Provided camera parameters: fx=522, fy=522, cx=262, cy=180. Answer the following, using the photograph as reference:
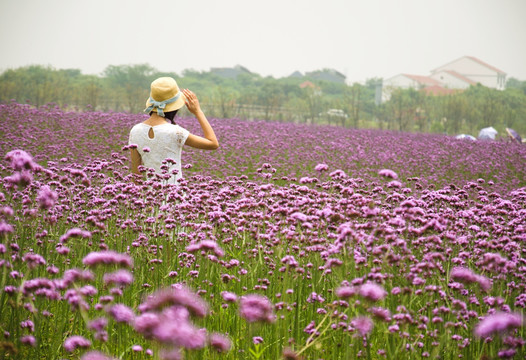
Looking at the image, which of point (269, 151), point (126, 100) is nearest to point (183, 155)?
A: point (269, 151)

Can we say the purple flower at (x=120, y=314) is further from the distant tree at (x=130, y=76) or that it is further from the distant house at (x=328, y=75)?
the distant house at (x=328, y=75)

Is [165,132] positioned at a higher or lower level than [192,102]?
lower

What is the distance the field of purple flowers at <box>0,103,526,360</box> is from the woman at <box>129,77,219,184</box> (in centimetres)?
43

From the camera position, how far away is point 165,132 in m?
5.60

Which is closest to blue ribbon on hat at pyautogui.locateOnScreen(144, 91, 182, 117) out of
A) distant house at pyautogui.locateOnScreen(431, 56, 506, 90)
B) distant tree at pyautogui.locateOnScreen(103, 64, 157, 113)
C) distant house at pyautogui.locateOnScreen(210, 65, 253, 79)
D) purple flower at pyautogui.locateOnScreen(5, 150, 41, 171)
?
purple flower at pyautogui.locateOnScreen(5, 150, 41, 171)

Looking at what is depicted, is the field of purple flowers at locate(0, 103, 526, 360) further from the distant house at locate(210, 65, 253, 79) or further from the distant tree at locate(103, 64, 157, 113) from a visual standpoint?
the distant house at locate(210, 65, 253, 79)

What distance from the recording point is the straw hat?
216 inches

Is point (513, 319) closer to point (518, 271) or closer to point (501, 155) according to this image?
point (518, 271)

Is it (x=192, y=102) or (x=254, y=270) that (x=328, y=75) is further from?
(x=254, y=270)

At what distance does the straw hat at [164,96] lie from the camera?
5.49m

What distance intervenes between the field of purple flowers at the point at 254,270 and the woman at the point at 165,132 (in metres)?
0.43

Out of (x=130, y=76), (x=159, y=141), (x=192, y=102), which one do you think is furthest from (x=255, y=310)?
(x=130, y=76)

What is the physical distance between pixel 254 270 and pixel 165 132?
212 centimetres

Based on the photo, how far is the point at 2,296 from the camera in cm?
343
